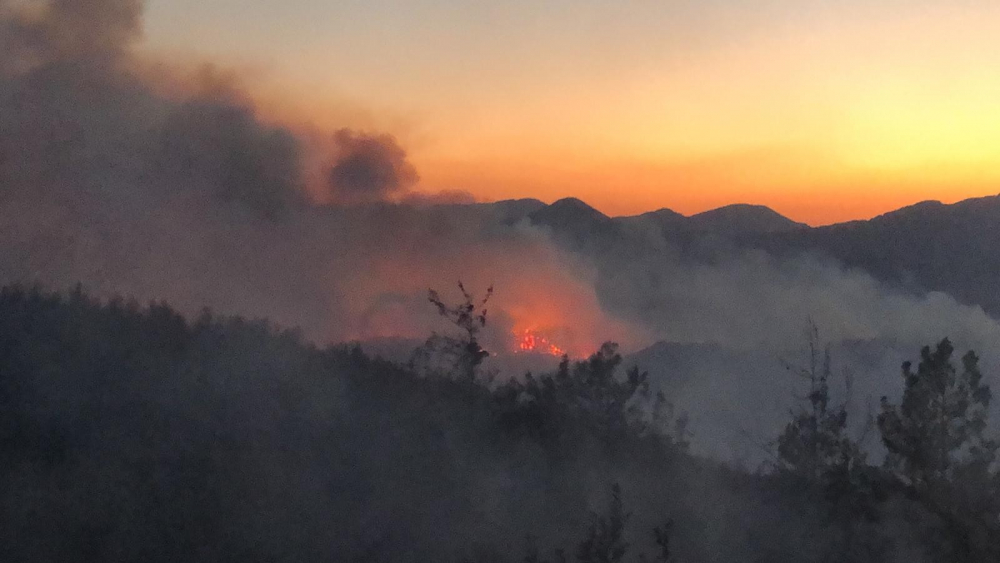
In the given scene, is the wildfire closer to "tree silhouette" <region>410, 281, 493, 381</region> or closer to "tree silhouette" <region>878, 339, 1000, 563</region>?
"tree silhouette" <region>410, 281, 493, 381</region>

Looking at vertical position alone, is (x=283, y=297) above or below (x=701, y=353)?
above

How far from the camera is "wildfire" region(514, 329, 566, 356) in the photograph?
94350 mm

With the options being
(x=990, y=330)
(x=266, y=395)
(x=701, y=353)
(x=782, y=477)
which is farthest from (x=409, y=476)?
(x=990, y=330)

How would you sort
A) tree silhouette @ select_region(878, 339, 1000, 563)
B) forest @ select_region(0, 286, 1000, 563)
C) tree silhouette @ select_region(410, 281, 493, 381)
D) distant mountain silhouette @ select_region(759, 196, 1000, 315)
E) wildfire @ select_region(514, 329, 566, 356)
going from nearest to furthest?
forest @ select_region(0, 286, 1000, 563) → tree silhouette @ select_region(878, 339, 1000, 563) → tree silhouette @ select_region(410, 281, 493, 381) → wildfire @ select_region(514, 329, 566, 356) → distant mountain silhouette @ select_region(759, 196, 1000, 315)

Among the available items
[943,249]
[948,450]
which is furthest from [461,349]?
[943,249]

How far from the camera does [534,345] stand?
105 metres

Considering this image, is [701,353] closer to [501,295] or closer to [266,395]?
[501,295]

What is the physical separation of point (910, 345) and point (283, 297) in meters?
154

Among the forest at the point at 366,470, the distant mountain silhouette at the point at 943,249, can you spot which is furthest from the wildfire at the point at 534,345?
the distant mountain silhouette at the point at 943,249

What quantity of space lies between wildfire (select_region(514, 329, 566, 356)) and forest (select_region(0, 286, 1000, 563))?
7016 cm

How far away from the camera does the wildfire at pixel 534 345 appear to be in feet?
310

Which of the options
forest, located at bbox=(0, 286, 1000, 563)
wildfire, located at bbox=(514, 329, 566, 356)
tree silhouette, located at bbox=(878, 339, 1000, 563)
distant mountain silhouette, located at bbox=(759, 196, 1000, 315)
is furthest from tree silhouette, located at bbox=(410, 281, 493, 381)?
distant mountain silhouette, located at bbox=(759, 196, 1000, 315)

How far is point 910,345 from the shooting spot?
18650 centimetres

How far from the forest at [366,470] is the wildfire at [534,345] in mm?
70163
